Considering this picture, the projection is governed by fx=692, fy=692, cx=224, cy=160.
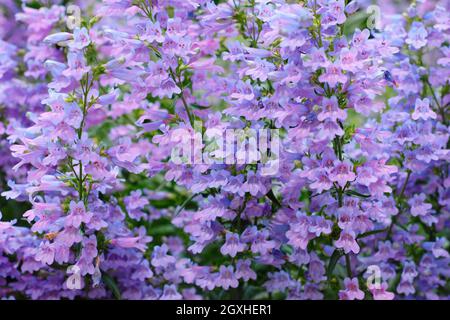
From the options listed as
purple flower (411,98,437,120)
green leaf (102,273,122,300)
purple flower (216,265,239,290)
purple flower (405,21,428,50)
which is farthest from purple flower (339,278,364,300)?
purple flower (405,21,428,50)

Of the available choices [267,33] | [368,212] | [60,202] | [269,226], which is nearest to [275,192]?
[269,226]

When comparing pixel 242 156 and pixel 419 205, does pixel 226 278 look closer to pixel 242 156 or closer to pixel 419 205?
pixel 242 156

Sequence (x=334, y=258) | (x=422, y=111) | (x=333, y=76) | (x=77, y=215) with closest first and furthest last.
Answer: (x=333, y=76) < (x=77, y=215) < (x=334, y=258) < (x=422, y=111)

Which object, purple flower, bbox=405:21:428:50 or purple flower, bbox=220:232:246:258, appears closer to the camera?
purple flower, bbox=220:232:246:258

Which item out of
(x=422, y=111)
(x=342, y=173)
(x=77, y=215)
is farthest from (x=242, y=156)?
(x=422, y=111)

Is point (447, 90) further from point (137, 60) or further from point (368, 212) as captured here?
point (137, 60)

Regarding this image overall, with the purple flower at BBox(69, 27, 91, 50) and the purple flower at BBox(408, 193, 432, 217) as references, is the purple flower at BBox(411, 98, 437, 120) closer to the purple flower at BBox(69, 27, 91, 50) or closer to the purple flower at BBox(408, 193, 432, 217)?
the purple flower at BBox(408, 193, 432, 217)

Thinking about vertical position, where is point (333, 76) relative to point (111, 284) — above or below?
above

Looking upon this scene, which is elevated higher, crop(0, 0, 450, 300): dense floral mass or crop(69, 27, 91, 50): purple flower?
crop(69, 27, 91, 50): purple flower

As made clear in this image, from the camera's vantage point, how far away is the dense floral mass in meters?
2.24

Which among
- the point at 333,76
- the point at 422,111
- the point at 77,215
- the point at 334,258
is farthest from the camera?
the point at 422,111

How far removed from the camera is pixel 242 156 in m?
2.26

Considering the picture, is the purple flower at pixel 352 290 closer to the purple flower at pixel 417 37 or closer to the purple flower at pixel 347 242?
the purple flower at pixel 347 242

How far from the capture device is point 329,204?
235 cm
